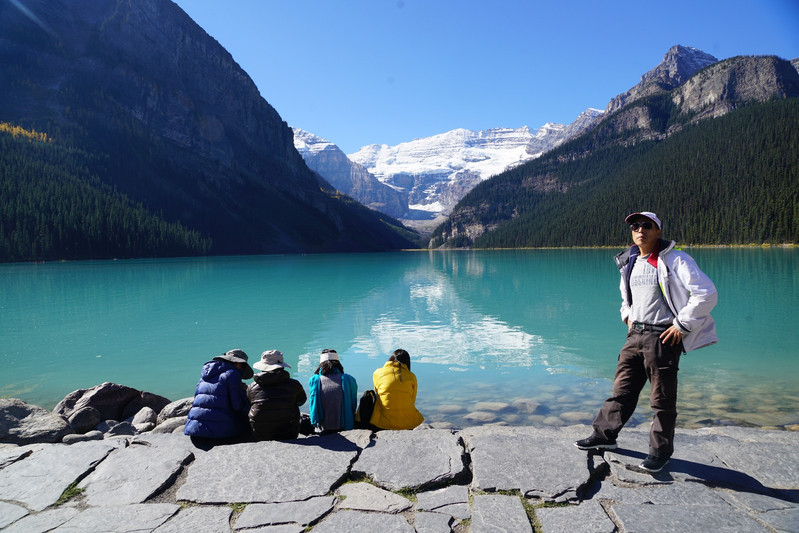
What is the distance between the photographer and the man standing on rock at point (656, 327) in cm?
454

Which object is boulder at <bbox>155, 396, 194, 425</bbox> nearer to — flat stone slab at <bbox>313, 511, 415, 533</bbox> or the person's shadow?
flat stone slab at <bbox>313, 511, 415, 533</bbox>

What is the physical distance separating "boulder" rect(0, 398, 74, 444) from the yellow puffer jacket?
5124 millimetres

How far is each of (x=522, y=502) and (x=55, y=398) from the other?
41.6ft

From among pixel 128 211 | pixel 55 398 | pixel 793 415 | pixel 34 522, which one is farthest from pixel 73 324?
pixel 128 211

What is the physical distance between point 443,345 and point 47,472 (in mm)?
13393

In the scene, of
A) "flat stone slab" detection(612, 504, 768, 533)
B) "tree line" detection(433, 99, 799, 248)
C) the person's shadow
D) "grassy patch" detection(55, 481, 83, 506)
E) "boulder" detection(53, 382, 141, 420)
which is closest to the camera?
"flat stone slab" detection(612, 504, 768, 533)

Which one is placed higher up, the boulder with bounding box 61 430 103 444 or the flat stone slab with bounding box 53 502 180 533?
the flat stone slab with bounding box 53 502 180 533

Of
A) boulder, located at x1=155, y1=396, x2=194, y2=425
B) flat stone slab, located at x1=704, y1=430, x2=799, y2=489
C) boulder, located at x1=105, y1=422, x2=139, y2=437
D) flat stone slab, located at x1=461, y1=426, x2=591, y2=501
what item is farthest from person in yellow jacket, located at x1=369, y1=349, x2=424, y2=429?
boulder, located at x1=105, y1=422, x2=139, y2=437

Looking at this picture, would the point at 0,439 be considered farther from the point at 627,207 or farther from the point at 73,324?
the point at 627,207

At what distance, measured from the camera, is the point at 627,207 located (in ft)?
527

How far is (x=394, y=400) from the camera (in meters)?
7.05

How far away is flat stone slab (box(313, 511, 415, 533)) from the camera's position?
376 centimetres

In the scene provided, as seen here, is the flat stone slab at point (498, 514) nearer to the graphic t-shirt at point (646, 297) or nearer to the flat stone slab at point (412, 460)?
the flat stone slab at point (412, 460)

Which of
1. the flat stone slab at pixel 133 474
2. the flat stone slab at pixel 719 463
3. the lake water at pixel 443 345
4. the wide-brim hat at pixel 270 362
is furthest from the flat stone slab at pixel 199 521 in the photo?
the lake water at pixel 443 345
